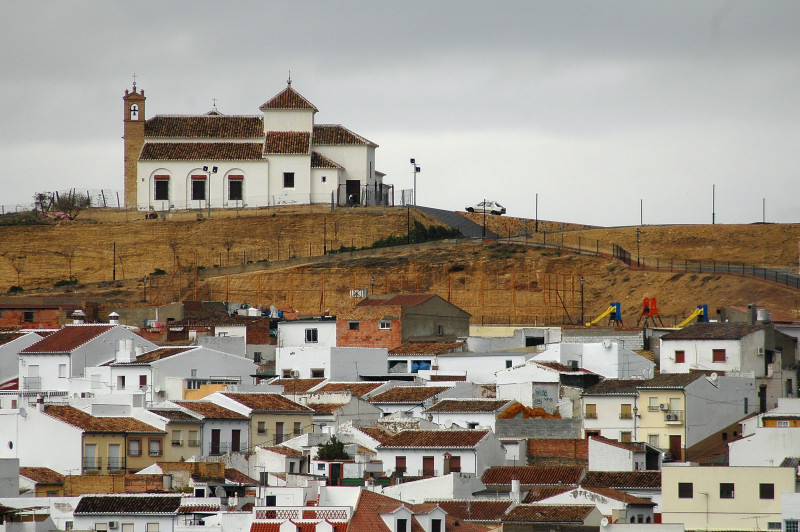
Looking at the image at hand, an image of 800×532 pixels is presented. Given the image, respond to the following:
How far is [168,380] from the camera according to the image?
199 feet

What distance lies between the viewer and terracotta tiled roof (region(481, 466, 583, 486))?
49469 mm

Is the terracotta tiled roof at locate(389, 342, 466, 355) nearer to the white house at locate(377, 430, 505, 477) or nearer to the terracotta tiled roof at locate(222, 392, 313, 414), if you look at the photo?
the terracotta tiled roof at locate(222, 392, 313, 414)

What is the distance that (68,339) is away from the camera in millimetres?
65812

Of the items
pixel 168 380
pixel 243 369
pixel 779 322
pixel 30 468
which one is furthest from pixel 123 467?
pixel 779 322

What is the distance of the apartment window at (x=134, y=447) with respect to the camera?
172ft

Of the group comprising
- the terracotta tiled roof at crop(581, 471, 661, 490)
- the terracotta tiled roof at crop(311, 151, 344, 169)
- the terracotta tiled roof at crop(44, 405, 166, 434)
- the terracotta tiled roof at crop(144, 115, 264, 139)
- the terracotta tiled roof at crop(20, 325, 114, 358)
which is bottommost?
the terracotta tiled roof at crop(581, 471, 661, 490)

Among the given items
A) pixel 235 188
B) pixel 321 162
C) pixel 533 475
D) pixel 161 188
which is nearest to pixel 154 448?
pixel 533 475

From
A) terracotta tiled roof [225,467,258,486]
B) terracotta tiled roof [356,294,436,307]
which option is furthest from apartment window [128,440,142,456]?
terracotta tiled roof [356,294,436,307]

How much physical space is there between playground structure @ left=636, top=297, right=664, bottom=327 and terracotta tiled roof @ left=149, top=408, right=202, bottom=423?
994 inches

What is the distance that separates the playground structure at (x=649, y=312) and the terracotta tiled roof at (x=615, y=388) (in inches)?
600

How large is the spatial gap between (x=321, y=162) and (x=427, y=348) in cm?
3194

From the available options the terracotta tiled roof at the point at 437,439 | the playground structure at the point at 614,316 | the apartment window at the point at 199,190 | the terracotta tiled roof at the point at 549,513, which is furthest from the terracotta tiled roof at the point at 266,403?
the apartment window at the point at 199,190

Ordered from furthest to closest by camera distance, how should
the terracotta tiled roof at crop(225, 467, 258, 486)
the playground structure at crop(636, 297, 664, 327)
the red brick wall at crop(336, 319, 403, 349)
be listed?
the playground structure at crop(636, 297, 664, 327) < the red brick wall at crop(336, 319, 403, 349) < the terracotta tiled roof at crop(225, 467, 258, 486)

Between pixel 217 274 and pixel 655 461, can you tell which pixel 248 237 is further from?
pixel 655 461
